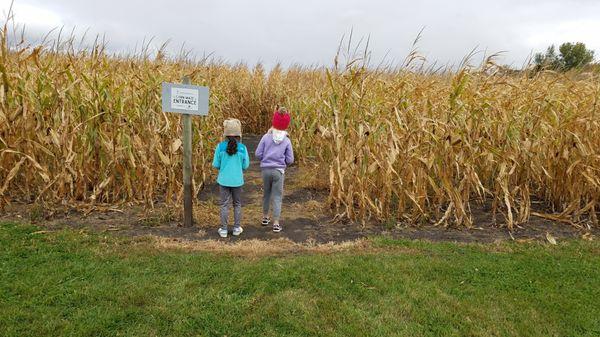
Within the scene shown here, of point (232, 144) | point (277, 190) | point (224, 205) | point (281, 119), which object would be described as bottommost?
point (224, 205)

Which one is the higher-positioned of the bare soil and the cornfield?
the cornfield

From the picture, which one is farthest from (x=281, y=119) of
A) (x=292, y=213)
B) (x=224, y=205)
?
(x=292, y=213)

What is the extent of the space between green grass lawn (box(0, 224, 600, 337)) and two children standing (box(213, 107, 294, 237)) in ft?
3.09

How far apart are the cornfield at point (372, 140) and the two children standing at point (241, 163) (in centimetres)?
67

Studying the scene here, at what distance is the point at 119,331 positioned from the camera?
297 cm

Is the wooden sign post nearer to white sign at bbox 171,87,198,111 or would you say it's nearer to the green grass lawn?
white sign at bbox 171,87,198,111

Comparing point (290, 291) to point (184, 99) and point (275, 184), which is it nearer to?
point (275, 184)

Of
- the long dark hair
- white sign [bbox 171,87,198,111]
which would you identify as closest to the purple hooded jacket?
the long dark hair

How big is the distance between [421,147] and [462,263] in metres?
1.59

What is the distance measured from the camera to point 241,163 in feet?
16.4

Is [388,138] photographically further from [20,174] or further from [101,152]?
[20,174]

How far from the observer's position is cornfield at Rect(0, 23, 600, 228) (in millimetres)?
5141

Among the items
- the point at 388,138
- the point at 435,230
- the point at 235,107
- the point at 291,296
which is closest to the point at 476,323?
the point at 291,296

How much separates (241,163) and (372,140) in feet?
5.32
